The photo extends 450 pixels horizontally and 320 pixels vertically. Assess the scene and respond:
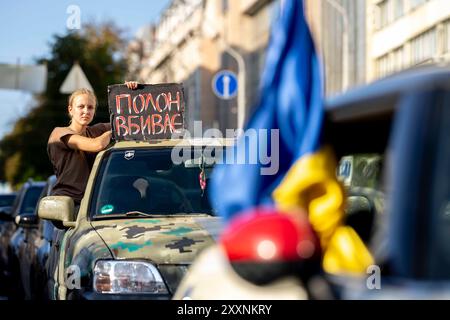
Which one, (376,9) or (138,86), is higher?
(376,9)

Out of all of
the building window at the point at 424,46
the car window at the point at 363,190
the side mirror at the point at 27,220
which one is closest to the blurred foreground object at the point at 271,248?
the car window at the point at 363,190

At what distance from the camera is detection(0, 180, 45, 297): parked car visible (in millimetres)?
12461

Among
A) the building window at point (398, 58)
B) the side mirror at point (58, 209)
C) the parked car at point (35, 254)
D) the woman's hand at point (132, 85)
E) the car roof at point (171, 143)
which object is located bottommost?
the parked car at point (35, 254)

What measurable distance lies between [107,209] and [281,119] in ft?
13.9

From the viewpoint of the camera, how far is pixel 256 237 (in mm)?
2199

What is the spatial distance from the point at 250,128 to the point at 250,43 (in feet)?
247

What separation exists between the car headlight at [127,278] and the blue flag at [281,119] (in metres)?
3.02

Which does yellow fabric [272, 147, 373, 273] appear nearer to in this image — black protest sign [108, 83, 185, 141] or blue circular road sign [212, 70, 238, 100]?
black protest sign [108, 83, 185, 141]

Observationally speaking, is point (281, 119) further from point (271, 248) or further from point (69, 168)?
point (69, 168)

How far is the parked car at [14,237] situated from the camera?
40.9 feet

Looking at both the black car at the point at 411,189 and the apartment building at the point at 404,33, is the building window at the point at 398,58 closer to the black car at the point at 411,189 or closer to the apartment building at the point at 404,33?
the apartment building at the point at 404,33

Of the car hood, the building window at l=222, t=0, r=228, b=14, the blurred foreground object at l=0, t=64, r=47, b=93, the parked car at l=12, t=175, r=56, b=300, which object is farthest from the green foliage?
the car hood
